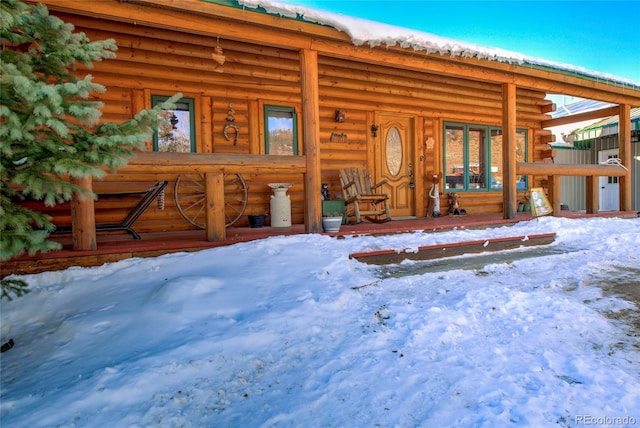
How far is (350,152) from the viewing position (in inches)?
278

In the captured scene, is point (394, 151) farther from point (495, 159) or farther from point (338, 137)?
point (495, 159)

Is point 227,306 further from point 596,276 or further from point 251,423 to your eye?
point 596,276

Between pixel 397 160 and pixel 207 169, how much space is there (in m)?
4.62

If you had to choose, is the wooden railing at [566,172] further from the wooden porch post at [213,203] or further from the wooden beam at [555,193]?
the wooden porch post at [213,203]

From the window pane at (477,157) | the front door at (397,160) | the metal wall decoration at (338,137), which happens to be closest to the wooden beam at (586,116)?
the window pane at (477,157)

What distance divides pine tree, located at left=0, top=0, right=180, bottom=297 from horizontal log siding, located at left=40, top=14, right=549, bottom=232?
6.23 ft

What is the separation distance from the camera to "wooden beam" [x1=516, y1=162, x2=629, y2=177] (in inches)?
244

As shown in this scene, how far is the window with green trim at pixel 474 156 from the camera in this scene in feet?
26.7

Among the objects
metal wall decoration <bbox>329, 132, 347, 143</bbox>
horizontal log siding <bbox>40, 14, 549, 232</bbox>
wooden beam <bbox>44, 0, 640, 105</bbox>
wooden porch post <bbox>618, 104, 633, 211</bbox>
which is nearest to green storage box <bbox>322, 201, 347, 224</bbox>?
horizontal log siding <bbox>40, 14, 549, 232</bbox>

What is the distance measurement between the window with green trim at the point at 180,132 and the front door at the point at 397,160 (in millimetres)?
3409

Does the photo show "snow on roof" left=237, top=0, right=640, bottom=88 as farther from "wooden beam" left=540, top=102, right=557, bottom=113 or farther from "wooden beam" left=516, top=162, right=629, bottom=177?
"wooden beam" left=540, top=102, right=557, bottom=113

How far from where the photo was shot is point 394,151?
7598mm

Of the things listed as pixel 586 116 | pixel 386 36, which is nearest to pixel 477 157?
pixel 586 116

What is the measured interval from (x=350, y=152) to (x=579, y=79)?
403 centimetres
